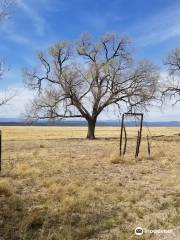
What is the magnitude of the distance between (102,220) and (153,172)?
322 inches

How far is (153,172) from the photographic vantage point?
55.6 feet

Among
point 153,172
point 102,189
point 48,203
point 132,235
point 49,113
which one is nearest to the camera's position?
point 132,235

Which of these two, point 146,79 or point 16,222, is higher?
point 146,79

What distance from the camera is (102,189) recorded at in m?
12.5

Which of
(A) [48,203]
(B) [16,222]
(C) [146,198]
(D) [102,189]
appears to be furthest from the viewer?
(D) [102,189]

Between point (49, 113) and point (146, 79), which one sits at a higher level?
point (146, 79)

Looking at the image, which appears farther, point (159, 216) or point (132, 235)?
point (159, 216)

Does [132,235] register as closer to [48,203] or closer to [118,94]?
[48,203]

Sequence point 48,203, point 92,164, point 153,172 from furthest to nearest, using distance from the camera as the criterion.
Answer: point 92,164
point 153,172
point 48,203

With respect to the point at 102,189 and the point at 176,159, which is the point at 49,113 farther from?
the point at 102,189

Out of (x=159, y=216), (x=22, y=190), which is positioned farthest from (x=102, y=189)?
(x=159, y=216)

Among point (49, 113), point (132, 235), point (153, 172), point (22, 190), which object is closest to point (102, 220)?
point (132, 235)

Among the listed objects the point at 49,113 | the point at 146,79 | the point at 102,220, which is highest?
the point at 146,79

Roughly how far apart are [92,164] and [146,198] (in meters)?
7.60
